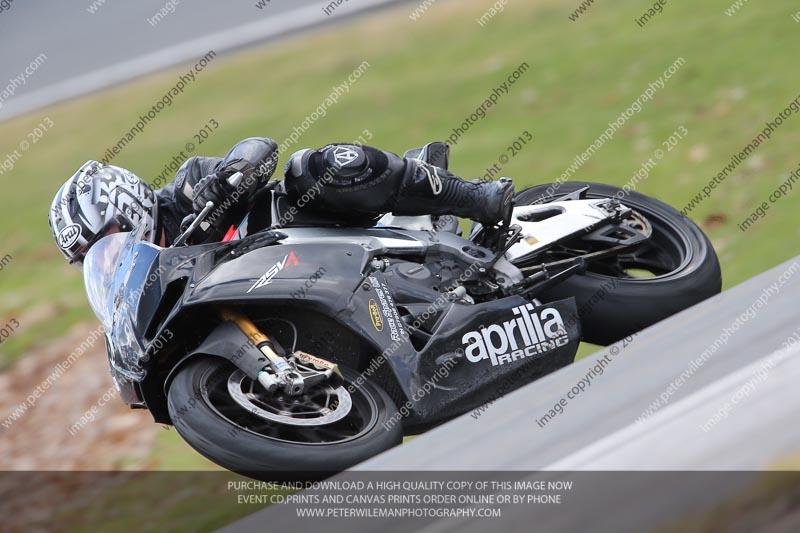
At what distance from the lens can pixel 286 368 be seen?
352 centimetres

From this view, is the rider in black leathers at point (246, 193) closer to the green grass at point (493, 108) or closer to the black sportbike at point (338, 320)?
the black sportbike at point (338, 320)

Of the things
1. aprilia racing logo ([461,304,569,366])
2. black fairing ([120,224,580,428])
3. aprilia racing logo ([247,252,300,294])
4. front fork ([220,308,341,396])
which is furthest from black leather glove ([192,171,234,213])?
aprilia racing logo ([461,304,569,366])

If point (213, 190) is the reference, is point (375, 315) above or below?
below

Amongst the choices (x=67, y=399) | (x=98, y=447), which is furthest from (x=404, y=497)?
(x=67, y=399)

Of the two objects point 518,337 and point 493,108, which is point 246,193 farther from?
point 493,108

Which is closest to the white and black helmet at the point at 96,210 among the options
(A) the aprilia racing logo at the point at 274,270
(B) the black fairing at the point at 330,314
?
(B) the black fairing at the point at 330,314

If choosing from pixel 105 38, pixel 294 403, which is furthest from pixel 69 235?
pixel 105 38

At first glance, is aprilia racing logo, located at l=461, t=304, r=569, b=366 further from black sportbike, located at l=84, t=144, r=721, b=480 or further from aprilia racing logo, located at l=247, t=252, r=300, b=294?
aprilia racing logo, located at l=247, t=252, r=300, b=294

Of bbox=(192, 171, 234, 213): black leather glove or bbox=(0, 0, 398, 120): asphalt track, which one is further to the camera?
bbox=(0, 0, 398, 120): asphalt track

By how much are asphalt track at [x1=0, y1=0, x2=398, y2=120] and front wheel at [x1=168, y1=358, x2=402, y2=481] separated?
24.3 feet

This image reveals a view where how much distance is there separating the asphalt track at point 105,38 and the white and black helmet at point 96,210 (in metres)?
6.43

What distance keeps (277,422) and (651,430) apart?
1543 mm

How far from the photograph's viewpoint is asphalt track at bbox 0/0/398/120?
1040 cm

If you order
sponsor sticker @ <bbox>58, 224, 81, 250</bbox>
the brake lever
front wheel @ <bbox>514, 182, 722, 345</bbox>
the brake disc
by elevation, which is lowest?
front wheel @ <bbox>514, 182, 722, 345</bbox>
